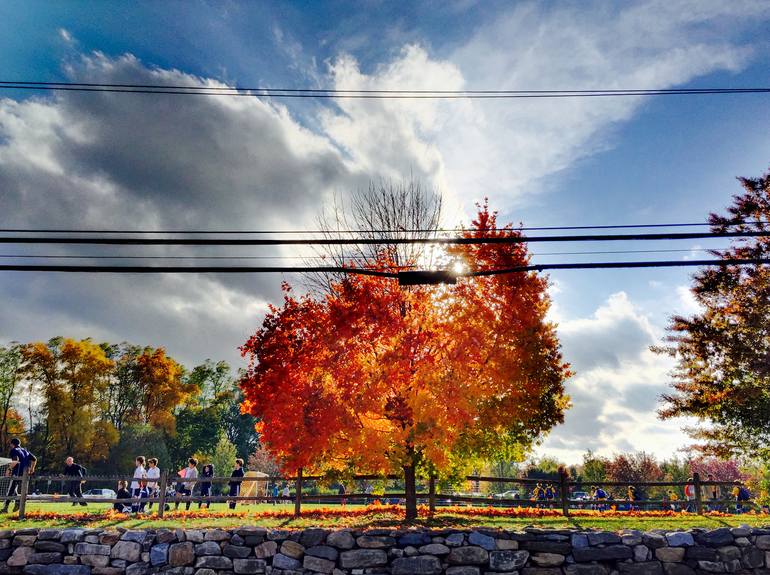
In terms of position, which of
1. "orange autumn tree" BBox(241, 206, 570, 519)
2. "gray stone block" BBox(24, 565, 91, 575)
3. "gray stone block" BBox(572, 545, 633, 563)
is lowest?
"gray stone block" BBox(24, 565, 91, 575)

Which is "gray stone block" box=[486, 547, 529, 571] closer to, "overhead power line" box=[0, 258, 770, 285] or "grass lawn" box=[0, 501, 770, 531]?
"grass lawn" box=[0, 501, 770, 531]

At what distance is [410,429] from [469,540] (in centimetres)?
314

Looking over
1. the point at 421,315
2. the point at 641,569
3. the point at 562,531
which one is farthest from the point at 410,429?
the point at 641,569

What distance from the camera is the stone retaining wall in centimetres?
1153

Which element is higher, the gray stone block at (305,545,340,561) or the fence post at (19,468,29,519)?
the fence post at (19,468,29,519)

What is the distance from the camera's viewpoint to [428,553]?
1163 centimetres

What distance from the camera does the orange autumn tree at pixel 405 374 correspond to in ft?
45.9

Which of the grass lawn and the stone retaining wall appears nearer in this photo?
the stone retaining wall

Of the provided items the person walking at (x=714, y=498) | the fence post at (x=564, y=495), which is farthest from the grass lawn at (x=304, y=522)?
the person walking at (x=714, y=498)

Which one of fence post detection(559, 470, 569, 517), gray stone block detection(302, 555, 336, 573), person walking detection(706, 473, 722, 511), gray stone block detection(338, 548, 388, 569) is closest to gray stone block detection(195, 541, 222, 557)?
gray stone block detection(302, 555, 336, 573)

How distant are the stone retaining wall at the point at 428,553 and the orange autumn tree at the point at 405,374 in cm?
253

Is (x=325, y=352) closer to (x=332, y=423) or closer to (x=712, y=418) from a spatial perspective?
(x=332, y=423)

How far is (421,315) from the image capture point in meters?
14.8

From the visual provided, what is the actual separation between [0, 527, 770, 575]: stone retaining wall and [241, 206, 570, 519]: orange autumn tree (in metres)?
2.53
